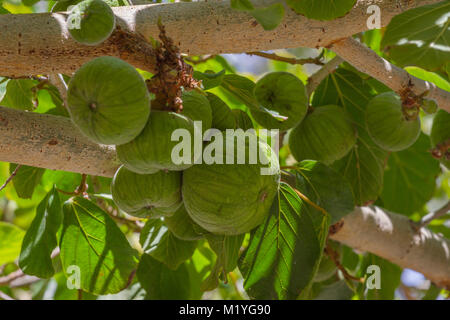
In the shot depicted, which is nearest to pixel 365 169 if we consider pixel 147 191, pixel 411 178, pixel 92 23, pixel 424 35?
pixel 411 178

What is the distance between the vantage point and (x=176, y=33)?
1.36 metres

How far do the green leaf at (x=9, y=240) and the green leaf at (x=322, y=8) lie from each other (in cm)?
209

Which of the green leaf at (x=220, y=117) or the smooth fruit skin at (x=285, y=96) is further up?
the smooth fruit skin at (x=285, y=96)

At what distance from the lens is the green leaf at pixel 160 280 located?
2.29 meters

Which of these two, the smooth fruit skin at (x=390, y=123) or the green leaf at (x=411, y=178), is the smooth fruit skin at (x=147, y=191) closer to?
the smooth fruit skin at (x=390, y=123)

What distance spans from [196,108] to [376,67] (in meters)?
0.71

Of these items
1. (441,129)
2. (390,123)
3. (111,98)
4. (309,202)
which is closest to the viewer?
(111,98)

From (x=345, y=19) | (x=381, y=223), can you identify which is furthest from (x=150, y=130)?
(x=381, y=223)

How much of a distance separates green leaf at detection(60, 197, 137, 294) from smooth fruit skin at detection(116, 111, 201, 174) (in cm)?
77

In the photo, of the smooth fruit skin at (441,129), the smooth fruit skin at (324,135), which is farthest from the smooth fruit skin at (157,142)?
the smooth fruit skin at (441,129)

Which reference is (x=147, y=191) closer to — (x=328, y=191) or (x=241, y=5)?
(x=241, y=5)

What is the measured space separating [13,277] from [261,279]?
1790 mm

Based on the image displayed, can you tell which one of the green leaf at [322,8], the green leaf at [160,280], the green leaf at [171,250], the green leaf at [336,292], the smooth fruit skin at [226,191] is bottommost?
the green leaf at [336,292]

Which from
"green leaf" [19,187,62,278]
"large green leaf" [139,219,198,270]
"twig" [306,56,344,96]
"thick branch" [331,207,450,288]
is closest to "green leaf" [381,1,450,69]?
"twig" [306,56,344,96]
